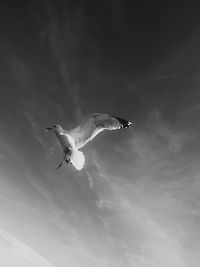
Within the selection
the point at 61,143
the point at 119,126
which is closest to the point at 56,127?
the point at 61,143

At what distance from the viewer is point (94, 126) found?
6.09 m

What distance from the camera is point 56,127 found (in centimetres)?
634

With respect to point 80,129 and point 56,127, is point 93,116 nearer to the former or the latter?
point 80,129

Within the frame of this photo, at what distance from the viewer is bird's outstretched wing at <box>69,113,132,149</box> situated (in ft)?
19.3

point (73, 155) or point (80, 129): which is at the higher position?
point (80, 129)

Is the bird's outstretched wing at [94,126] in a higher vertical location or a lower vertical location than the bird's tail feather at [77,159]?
higher

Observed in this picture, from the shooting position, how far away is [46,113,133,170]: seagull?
19.4ft

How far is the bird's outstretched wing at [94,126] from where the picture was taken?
5.87 meters

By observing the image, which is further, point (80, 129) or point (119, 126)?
point (80, 129)

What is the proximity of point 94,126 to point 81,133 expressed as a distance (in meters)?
0.31

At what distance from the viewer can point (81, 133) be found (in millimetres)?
6211

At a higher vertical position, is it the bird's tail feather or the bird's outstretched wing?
the bird's outstretched wing

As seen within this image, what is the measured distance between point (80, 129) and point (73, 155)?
0.54 metres

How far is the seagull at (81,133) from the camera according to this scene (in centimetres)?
591
